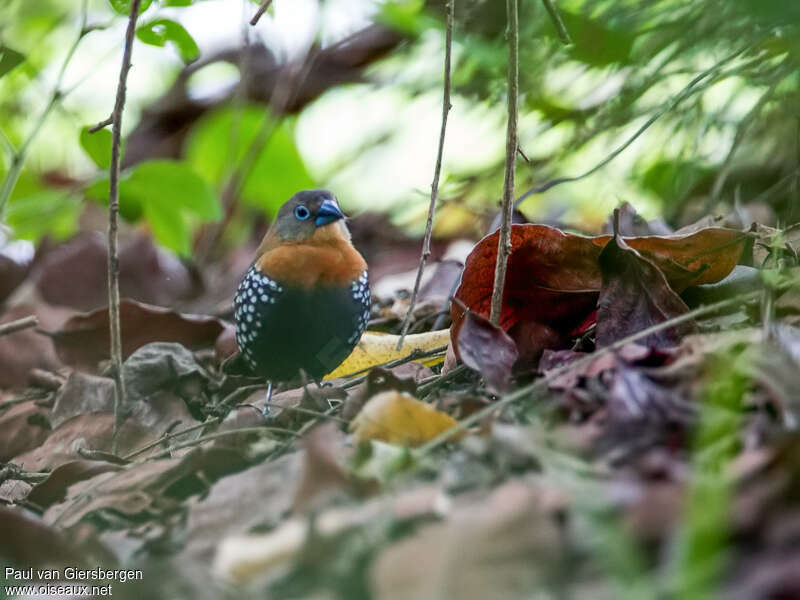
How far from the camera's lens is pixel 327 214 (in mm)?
3361

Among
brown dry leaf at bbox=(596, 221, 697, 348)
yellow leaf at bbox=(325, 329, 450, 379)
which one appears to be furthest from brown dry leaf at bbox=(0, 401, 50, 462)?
brown dry leaf at bbox=(596, 221, 697, 348)

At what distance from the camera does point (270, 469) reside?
189 cm

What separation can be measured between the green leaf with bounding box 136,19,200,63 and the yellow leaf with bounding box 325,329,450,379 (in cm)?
120

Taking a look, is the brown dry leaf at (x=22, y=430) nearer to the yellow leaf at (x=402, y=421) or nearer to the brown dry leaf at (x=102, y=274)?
the brown dry leaf at (x=102, y=274)

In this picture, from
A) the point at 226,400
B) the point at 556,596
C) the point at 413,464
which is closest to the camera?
the point at 556,596

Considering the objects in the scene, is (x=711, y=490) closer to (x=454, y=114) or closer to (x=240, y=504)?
(x=240, y=504)

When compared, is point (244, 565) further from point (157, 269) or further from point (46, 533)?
point (157, 269)

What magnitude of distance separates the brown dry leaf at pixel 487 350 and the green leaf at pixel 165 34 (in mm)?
1252

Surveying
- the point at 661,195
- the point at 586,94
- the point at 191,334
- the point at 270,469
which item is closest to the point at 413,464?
the point at 270,469

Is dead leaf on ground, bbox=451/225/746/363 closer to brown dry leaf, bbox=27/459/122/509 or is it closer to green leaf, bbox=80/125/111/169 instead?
brown dry leaf, bbox=27/459/122/509

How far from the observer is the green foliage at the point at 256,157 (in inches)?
203

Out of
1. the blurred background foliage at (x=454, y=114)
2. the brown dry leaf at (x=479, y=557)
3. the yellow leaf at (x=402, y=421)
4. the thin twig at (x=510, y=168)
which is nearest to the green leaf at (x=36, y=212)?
the blurred background foliage at (x=454, y=114)

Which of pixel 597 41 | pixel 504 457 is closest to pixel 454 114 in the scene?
pixel 597 41

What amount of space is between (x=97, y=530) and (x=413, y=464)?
0.77m
